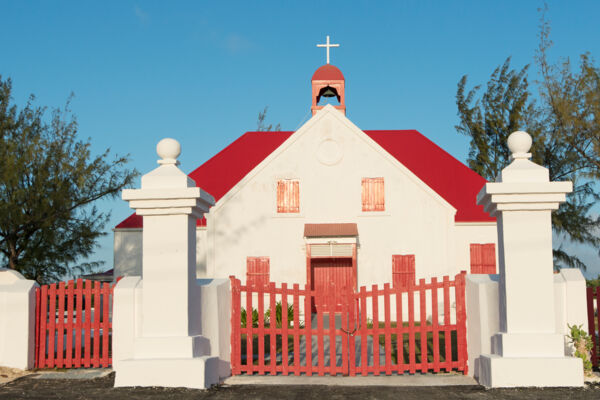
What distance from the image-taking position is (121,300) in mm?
8500

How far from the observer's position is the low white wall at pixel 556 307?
779cm

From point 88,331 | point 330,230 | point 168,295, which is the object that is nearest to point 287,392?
point 168,295

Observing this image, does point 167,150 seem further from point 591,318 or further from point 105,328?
point 591,318

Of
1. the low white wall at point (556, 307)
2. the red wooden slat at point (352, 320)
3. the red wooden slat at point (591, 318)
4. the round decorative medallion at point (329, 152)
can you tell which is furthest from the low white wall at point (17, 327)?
the round decorative medallion at point (329, 152)

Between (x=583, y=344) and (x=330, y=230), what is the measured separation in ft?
39.7

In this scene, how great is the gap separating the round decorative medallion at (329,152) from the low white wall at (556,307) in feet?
40.4

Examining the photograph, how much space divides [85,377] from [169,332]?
163 cm

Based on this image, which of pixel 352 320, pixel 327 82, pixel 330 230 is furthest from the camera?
pixel 327 82

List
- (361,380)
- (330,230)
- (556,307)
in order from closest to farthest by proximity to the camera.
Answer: (556,307) → (361,380) → (330,230)

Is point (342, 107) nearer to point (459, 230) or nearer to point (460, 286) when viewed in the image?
point (459, 230)

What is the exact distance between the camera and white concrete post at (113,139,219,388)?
7398mm

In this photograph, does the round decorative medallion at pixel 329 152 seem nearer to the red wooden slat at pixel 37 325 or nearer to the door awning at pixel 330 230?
the door awning at pixel 330 230

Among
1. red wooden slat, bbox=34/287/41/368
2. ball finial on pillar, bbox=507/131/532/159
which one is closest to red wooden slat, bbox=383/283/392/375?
ball finial on pillar, bbox=507/131/532/159

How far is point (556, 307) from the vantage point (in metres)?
7.79
